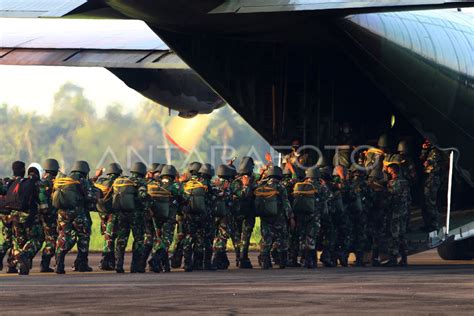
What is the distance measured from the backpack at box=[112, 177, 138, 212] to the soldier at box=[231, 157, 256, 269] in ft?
5.89

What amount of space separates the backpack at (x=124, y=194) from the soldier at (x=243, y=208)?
1797 mm

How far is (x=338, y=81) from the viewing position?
21953 millimetres

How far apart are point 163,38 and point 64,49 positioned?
159 inches

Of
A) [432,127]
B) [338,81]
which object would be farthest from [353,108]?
[432,127]

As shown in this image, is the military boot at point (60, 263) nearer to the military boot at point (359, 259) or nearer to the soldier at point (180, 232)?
the soldier at point (180, 232)

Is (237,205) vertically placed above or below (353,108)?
below

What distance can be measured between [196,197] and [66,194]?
2028 mm

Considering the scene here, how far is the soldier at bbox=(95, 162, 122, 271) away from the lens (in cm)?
1889

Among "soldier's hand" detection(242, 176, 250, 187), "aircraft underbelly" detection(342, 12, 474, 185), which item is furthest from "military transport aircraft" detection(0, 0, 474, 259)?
"soldier's hand" detection(242, 176, 250, 187)

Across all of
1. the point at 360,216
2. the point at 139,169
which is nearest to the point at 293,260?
the point at 360,216

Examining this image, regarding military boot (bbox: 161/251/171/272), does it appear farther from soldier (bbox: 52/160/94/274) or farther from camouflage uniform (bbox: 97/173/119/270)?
soldier (bbox: 52/160/94/274)

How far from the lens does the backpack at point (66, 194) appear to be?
18141 millimetres

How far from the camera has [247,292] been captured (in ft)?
47.1

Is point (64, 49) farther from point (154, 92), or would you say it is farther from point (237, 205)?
point (237, 205)
